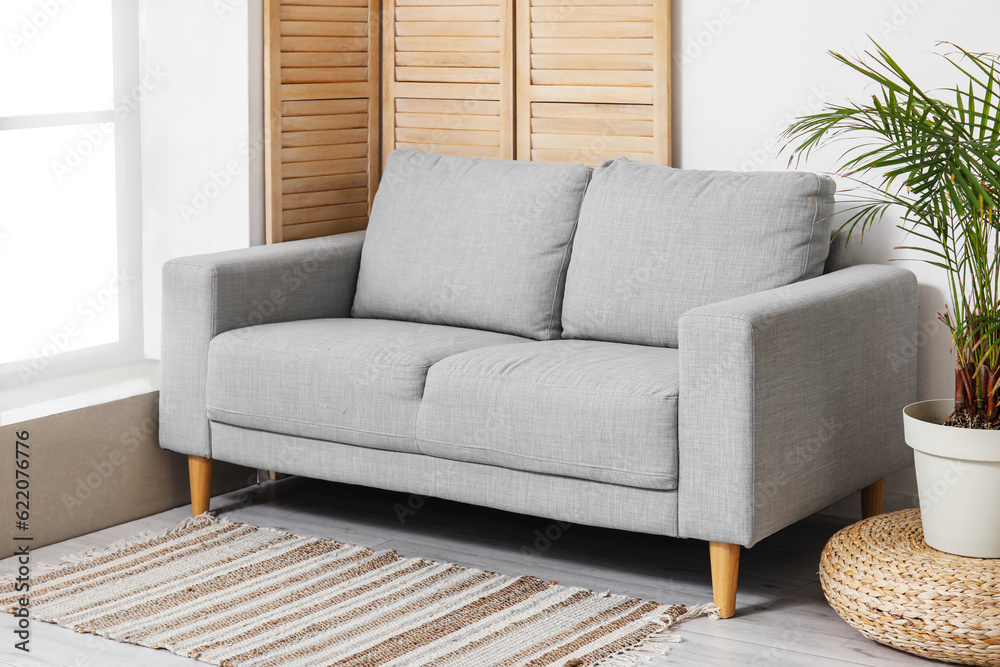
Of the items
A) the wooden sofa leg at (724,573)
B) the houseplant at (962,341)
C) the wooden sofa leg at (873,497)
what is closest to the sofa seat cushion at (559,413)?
the wooden sofa leg at (724,573)

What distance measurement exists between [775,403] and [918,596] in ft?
1.54

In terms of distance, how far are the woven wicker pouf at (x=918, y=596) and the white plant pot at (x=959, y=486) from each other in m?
0.03

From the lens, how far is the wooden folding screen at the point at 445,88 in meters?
3.62

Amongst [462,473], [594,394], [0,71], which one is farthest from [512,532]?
[0,71]

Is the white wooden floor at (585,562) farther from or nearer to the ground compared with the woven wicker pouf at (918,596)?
nearer to the ground

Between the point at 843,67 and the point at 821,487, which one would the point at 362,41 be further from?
the point at 821,487

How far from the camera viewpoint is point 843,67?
3.32m

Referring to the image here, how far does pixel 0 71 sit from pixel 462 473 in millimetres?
1650

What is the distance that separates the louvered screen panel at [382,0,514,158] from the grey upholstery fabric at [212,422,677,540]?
1171 mm

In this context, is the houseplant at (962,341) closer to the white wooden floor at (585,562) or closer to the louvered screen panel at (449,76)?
the white wooden floor at (585,562)

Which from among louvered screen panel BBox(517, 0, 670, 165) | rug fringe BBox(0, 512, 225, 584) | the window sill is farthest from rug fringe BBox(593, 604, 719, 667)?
the window sill

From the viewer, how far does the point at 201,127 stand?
147 inches

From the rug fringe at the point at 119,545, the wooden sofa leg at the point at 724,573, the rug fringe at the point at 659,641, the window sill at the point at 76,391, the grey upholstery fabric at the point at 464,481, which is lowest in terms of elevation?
the rug fringe at the point at 659,641

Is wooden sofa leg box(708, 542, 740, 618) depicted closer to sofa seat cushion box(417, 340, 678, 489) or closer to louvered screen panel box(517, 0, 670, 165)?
sofa seat cushion box(417, 340, 678, 489)
